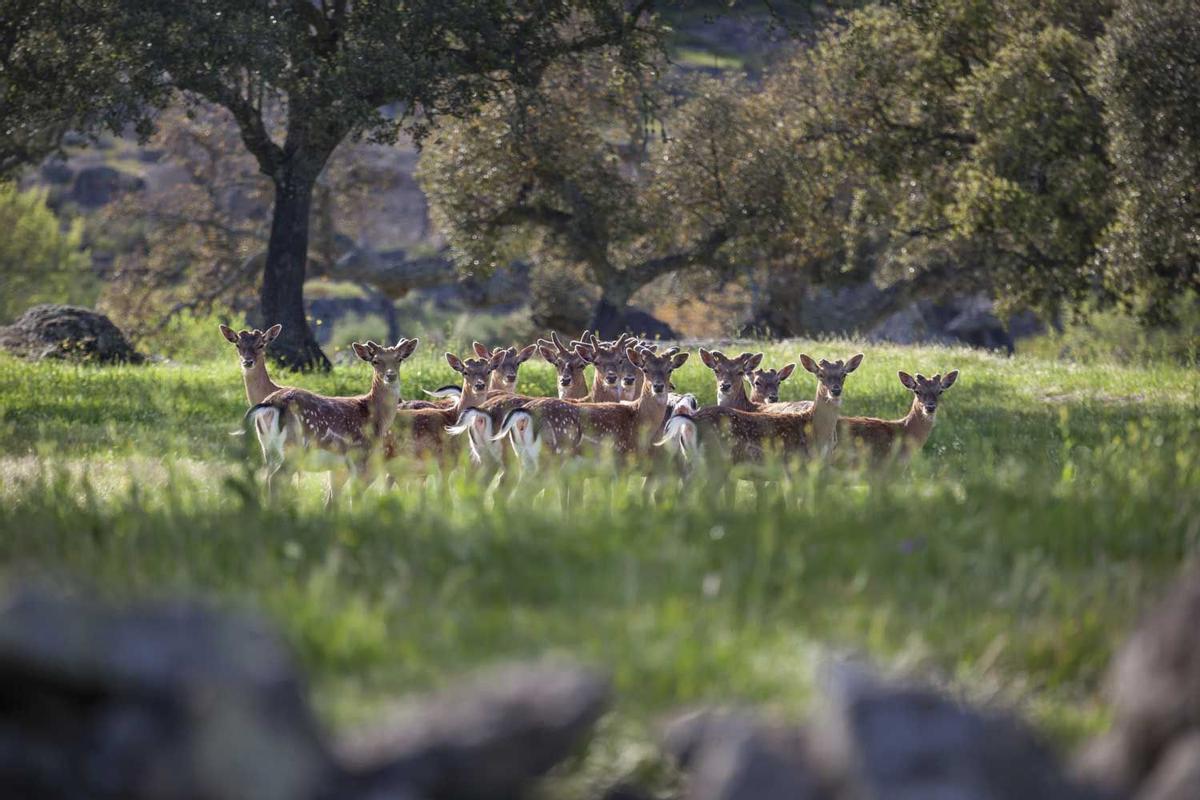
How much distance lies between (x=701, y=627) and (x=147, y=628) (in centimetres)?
207

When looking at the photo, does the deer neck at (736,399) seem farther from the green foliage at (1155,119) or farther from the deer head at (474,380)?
the green foliage at (1155,119)

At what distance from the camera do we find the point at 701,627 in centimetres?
553

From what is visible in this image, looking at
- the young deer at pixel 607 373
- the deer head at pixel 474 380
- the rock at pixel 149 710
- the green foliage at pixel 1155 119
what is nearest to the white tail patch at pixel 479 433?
the deer head at pixel 474 380

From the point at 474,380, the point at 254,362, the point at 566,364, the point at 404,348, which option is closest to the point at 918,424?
the point at 566,364

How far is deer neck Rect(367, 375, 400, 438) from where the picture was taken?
13.2 metres

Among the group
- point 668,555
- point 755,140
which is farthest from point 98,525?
point 755,140

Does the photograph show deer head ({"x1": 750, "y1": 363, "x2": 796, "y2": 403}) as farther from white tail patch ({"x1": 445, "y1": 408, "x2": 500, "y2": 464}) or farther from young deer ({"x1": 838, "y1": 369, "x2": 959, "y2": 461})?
white tail patch ({"x1": 445, "y1": 408, "x2": 500, "y2": 464})


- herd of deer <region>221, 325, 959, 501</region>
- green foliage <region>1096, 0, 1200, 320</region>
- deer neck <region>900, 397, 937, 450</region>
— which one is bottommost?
deer neck <region>900, 397, 937, 450</region>

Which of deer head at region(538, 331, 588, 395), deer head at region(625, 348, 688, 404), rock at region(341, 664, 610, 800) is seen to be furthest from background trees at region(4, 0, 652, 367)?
rock at region(341, 664, 610, 800)

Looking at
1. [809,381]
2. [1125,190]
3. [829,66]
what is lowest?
[809,381]

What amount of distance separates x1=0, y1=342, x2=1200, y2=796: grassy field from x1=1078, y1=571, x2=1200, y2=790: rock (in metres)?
0.62

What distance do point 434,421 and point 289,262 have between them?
11154 millimetres

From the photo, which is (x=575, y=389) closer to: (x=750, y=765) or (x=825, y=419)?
(x=825, y=419)

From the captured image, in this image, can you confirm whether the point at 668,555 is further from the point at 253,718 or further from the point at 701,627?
the point at 253,718
